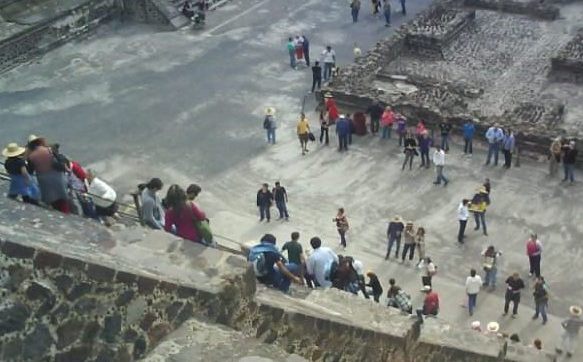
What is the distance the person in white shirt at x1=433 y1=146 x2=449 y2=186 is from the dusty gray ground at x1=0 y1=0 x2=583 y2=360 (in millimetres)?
247

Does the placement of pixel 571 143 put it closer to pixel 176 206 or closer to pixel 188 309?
pixel 176 206

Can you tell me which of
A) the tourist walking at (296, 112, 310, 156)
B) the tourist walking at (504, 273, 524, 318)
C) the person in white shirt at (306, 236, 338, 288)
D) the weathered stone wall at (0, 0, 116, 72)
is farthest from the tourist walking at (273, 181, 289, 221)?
the weathered stone wall at (0, 0, 116, 72)

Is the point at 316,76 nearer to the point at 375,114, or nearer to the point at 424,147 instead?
the point at 375,114

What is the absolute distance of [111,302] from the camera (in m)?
6.73

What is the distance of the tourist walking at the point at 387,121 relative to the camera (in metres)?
20.2

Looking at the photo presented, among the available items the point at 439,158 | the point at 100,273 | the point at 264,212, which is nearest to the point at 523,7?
the point at 439,158

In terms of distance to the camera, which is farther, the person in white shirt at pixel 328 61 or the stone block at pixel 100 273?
the person in white shirt at pixel 328 61

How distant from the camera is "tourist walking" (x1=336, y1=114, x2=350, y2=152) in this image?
64.7 feet

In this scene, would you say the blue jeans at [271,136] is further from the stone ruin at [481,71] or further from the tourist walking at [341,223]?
the tourist walking at [341,223]

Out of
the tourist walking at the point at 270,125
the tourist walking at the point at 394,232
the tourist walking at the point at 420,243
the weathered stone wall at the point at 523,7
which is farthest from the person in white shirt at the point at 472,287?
the weathered stone wall at the point at 523,7

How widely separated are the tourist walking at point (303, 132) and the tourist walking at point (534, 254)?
6338mm

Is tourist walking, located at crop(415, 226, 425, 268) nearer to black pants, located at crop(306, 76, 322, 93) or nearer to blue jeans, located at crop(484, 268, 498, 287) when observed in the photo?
blue jeans, located at crop(484, 268, 498, 287)

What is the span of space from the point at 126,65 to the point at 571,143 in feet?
43.8

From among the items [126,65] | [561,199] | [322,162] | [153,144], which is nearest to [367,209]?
[322,162]
